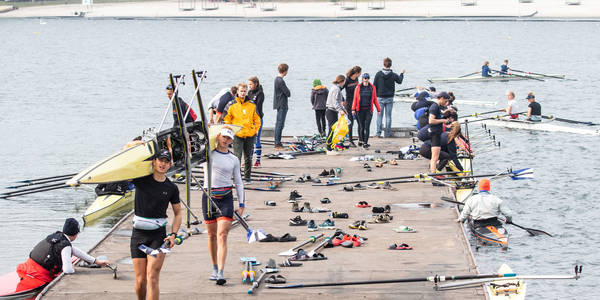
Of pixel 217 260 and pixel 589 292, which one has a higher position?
pixel 217 260

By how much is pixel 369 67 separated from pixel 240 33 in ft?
232

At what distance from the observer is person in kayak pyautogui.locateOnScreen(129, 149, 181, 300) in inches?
446

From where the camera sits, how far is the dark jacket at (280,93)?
2311 centimetres

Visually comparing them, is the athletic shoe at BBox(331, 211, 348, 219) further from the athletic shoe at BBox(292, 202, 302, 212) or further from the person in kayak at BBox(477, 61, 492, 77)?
the person in kayak at BBox(477, 61, 492, 77)

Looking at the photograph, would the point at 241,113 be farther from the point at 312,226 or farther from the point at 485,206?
the point at 485,206

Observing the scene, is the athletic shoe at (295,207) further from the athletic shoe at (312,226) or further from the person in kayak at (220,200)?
the person in kayak at (220,200)

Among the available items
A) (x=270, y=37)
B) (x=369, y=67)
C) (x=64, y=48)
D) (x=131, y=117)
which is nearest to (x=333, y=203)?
(x=131, y=117)

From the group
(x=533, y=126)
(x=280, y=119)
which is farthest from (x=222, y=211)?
(x=533, y=126)

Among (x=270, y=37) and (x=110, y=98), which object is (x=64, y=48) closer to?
(x=270, y=37)

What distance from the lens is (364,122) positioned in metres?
24.5

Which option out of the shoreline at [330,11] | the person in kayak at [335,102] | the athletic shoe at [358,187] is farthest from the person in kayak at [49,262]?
the shoreline at [330,11]

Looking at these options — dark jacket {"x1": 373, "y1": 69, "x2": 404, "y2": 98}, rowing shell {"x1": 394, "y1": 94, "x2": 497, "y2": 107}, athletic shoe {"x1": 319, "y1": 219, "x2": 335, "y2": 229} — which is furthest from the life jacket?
rowing shell {"x1": 394, "y1": 94, "x2": 497, "y2": 107}

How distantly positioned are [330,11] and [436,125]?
155 metres

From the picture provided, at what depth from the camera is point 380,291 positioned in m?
12.8
